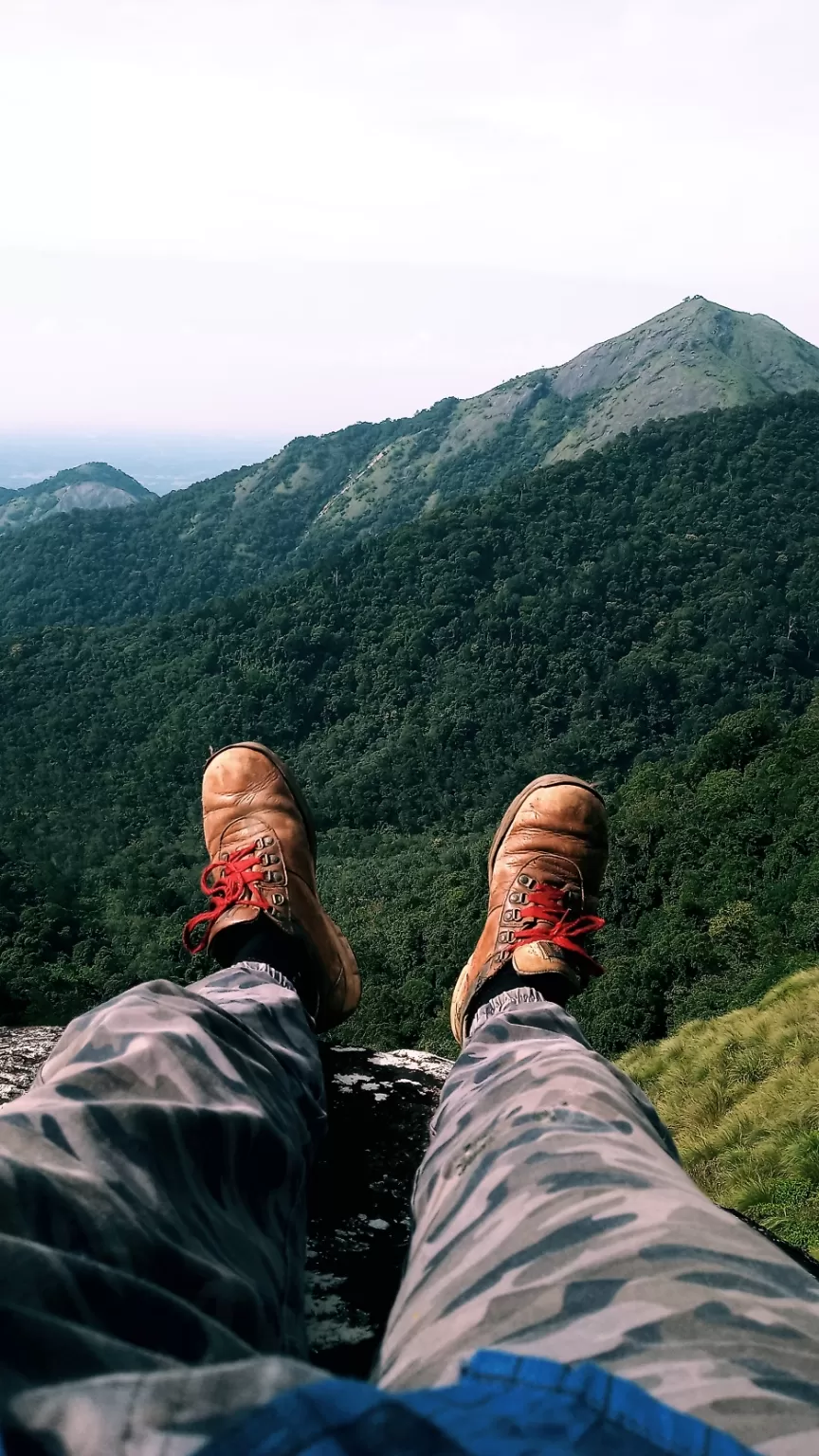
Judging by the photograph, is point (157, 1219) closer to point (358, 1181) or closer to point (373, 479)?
point (358, 1181)

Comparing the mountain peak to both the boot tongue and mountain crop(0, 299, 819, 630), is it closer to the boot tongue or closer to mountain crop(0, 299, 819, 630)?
mountain crop(0, 299, 819, 630)

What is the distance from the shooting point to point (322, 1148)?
78.6 inches

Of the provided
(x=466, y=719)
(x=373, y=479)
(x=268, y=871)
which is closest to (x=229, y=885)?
(x=268, y=871)

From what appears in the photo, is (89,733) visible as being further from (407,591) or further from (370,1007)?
(370,1007)

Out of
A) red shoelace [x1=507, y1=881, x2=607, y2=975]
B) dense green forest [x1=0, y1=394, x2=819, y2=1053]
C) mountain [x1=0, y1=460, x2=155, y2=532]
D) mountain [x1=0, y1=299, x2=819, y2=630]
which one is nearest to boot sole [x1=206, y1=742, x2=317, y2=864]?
red shoelace [x1=507, y1=881, x2=607, y2=975]

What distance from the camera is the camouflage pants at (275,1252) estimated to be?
71cm

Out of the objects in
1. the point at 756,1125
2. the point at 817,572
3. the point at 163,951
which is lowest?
the point at 163,951

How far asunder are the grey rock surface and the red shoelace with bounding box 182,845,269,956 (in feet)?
1.64

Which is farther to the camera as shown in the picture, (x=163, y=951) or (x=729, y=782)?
(x=163, y=951)

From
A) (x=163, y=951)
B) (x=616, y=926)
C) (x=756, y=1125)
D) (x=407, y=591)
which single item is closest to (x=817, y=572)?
(x=407, y=591)

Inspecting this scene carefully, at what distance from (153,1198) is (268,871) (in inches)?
72.2

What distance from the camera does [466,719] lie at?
5881 centimetres

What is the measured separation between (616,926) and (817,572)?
147ft

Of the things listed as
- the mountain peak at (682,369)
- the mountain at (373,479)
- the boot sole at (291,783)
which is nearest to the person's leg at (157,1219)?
the boot sole at (291,783)
